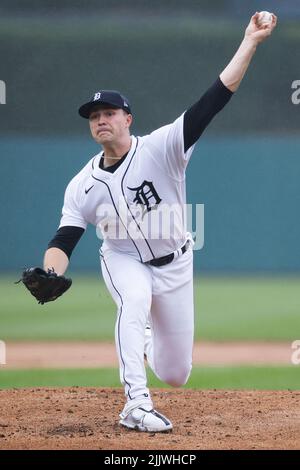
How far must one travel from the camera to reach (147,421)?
3.14 metres

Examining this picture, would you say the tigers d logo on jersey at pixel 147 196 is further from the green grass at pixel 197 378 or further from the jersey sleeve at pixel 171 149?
the green grass at pixel 197 378

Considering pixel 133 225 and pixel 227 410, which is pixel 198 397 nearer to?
pixel 227 410

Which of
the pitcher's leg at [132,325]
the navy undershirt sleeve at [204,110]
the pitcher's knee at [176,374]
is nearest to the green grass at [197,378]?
the pitcher's knee at [176,374]

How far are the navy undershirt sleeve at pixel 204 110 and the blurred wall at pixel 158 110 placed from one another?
733cm

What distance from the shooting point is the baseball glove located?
3184mm

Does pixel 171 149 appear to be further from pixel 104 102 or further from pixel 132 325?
pixel 132 325

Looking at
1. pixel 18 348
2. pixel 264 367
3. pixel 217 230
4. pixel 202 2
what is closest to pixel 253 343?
pixel 264 367

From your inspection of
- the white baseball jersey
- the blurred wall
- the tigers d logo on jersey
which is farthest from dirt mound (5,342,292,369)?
the blurred wall

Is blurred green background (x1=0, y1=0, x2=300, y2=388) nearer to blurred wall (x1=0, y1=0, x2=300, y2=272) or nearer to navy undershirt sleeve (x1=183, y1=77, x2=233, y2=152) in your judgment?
blurred wall (x1=0, y1=0, x2=300, y2=272)

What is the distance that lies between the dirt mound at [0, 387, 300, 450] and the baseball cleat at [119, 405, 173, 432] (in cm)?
3

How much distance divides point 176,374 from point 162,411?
0.21 m

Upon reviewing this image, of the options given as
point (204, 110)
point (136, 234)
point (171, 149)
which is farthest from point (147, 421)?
point (204, 110)

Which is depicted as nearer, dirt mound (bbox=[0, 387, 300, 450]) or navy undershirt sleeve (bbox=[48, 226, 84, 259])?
dirt mound (bbox=[0, 387, 300, 450])

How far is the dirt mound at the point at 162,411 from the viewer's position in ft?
9.91
